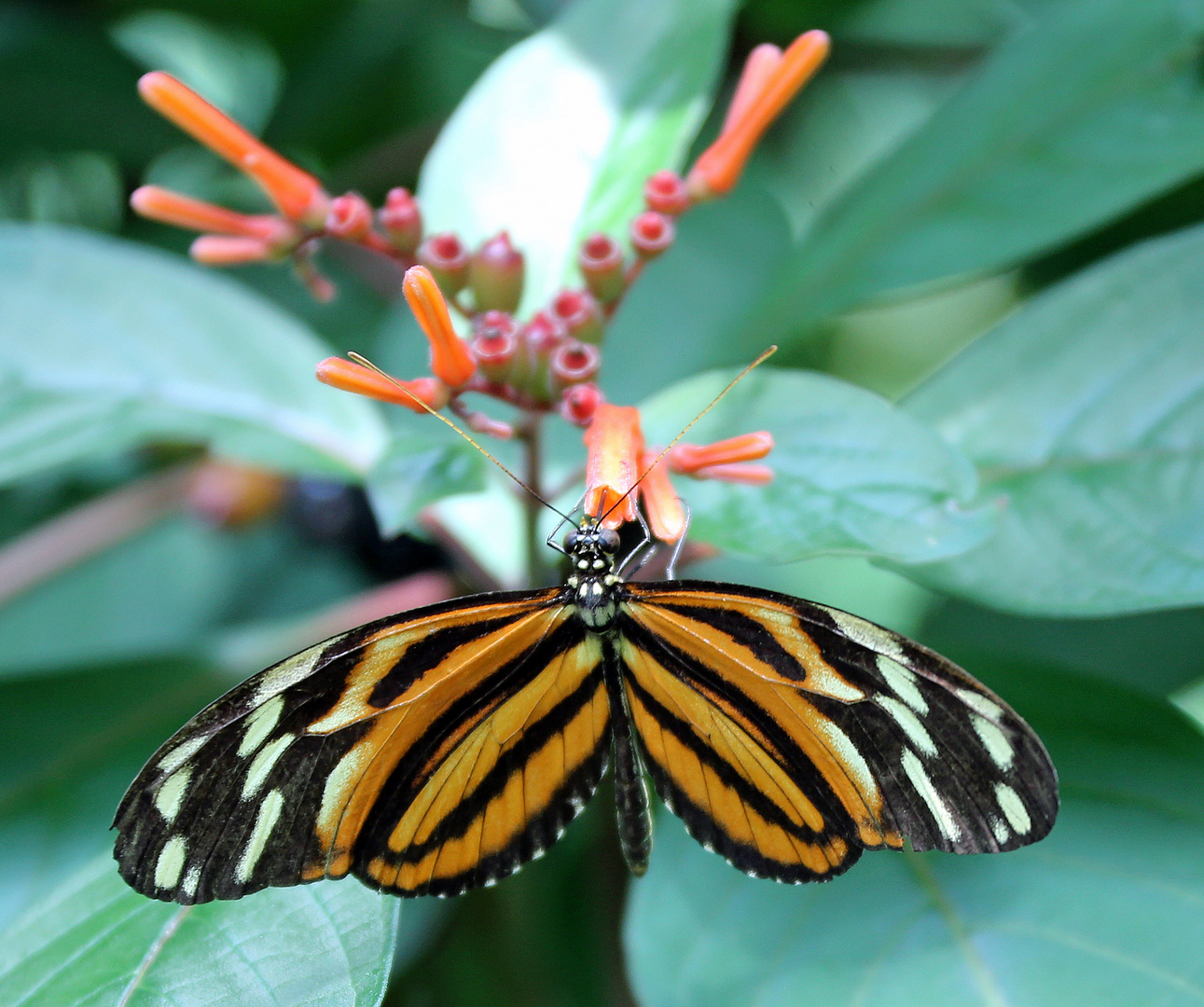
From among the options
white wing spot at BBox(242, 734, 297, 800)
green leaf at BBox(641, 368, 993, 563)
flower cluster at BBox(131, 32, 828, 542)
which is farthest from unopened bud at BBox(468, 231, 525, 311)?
white wing spot at BBox(242, 734, 297, 800)

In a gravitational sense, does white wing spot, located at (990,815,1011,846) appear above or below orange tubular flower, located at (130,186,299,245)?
below

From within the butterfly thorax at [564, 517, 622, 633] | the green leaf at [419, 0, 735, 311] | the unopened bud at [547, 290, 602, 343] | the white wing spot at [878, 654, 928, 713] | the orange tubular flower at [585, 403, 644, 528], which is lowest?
the white wing spot at [878, 654, 928, 713]

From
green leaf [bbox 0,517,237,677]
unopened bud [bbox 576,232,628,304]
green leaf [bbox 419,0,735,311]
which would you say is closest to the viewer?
unopened bud [bbox 576,232,628,304]

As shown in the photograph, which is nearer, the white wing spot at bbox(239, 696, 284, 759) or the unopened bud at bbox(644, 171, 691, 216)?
the white wing spot at bbox(239, 696, 284, 759)

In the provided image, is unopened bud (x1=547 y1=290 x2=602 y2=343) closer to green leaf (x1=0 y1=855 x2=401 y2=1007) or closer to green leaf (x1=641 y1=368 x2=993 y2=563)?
green leaf (x1=641 y1=368 x2=993 y2=563)

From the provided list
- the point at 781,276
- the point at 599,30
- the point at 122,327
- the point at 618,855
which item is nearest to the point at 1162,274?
the point at 781,276

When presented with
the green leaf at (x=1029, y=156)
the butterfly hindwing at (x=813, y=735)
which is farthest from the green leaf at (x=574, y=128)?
the butterfly hindwing at (x=813, y=735)

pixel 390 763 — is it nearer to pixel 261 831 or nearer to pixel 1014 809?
pixel 261 831
